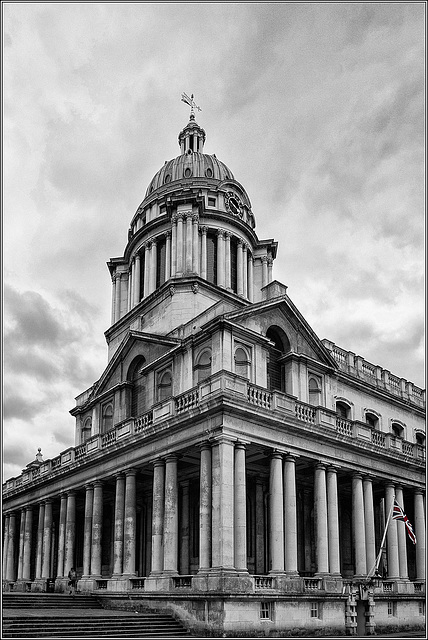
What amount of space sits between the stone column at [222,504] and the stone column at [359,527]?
9420mm

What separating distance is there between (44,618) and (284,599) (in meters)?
9.16

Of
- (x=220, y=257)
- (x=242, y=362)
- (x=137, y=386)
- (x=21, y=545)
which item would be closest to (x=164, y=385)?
(x=137, y=386)

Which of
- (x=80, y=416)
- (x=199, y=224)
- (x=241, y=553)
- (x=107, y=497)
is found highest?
(x=199, y=224)

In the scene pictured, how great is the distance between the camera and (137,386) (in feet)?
139

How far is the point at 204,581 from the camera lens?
27.4 metres

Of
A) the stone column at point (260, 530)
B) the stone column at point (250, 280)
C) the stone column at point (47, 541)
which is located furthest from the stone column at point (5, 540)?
the stone column at point (250, 280)

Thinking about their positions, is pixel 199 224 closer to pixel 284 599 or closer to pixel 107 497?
pixel 107 497

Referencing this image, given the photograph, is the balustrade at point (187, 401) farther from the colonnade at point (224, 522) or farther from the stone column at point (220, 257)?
the stone column at point (220, 257)

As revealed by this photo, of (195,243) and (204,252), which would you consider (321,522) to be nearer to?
(204,252)

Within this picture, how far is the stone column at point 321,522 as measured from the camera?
32156mm

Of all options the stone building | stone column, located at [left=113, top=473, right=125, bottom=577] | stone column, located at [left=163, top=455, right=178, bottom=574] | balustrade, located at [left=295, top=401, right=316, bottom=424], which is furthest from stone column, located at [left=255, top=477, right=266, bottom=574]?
stone column, located at [left=113, top=473, right=125, bottom=577]

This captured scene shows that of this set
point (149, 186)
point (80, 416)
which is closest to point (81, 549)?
point (80, 416)

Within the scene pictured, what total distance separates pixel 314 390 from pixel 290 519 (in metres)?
10.6

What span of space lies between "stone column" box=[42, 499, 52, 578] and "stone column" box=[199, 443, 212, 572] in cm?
1745
